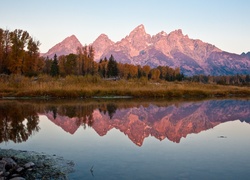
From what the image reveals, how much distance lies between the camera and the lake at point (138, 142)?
31.2 ft

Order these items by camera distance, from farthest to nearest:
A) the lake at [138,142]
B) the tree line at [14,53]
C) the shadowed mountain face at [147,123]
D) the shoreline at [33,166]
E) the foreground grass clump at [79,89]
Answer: the tree line at [14,53] < the foreground grass clump at [79,89] < the shadowed mountain face at [147,123] < the lake at [138,142] < the shoreline at [33,166]

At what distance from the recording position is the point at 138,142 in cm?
1420

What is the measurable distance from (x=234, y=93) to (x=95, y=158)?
2013 inches

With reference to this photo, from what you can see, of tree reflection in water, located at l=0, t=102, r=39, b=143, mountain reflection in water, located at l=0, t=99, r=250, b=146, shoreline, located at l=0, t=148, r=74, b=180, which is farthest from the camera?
mountain reflection in water, located at l=0, t=99, r=250, b=146

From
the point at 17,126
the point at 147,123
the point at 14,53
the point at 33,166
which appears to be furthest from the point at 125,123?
the point at 14,53

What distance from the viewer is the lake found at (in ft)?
31.2

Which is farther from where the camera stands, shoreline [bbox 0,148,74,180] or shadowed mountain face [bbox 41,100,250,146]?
shadowed mountain face [bbox 41,100,250,146]

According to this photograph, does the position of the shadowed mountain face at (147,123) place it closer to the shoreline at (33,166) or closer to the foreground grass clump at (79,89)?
the shoreline at (33,166)

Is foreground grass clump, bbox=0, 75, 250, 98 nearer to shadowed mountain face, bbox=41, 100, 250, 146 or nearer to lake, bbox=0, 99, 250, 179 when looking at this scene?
lake, bbox=0, 99, 250, 179

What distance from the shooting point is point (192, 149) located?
12.7 metres

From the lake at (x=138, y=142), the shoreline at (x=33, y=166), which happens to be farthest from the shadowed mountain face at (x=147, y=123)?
the shoreline at (x=33, y=166)

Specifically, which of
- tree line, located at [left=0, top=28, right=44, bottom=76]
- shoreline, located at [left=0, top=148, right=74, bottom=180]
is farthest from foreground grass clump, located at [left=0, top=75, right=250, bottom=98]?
shoreline, located at [left=0, top=148, right=74, bottom=180]

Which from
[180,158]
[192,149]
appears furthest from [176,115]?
[180,158]

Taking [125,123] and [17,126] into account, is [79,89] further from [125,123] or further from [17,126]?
[17,126]
